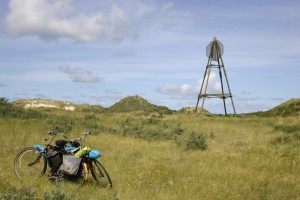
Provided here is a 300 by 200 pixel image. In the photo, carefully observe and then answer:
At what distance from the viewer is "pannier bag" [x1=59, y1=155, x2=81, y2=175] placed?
901cm

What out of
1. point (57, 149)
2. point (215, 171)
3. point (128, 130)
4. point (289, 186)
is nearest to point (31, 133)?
point (128, 130)

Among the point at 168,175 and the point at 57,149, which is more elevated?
the point at 57,149

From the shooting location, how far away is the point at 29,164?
31.4 feet

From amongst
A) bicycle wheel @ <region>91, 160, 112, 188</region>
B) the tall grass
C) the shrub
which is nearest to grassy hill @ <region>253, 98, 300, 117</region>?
the tall grass

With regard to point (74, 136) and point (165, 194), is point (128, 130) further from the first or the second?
point (165, 194)

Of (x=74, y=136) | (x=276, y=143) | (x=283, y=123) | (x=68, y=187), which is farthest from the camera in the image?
(x=283, y=123)

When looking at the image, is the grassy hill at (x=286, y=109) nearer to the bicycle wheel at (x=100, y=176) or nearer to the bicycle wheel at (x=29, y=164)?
the bicycle wheel at (x=100, y=176)

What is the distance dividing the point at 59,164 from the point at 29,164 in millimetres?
958

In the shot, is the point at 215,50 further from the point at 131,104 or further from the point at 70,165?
the point at 70,165

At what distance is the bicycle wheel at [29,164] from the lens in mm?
9516

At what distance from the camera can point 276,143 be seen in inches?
755

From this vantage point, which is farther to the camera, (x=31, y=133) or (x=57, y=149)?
(x=31, y=133)

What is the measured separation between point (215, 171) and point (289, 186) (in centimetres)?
206

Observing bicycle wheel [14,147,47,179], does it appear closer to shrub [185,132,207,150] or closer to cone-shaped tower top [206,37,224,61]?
shrub [185,132,207,150]
